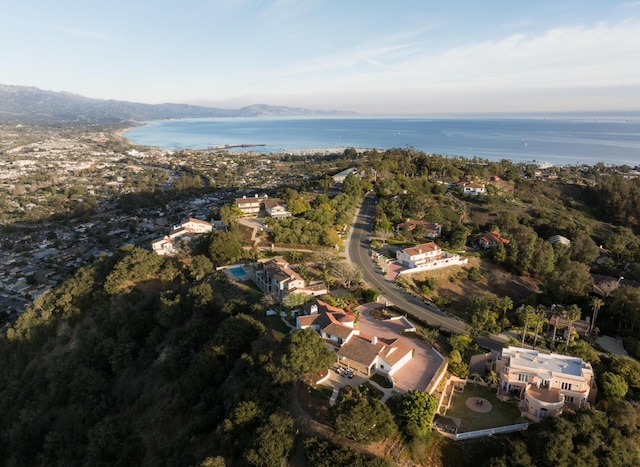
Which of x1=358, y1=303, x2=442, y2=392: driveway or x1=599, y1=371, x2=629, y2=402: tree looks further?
x1=358, y1=303, x2=442, y2=392: driveway

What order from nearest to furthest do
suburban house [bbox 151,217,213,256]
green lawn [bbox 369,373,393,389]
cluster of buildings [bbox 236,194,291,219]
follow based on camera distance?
green lawn [bbox 369,373,393,389] → suburban house [bbox 151,217,213,256] → cluster of buildings [bbox 236,194,291,219]

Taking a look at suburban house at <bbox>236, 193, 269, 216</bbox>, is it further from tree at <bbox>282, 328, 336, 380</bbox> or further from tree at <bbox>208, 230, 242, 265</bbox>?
tree at <bbox>282, 328, 336, 380</bbox>

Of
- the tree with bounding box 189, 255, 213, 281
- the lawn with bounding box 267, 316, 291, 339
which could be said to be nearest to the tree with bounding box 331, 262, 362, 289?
the lawn with bounding box 267, 316, 291, 339

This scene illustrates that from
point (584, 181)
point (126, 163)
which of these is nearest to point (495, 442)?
point (584, 181)

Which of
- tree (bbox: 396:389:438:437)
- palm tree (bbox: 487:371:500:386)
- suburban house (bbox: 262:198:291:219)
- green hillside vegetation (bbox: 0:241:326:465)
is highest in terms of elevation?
suburban house (bbox: 262:198:291:219)

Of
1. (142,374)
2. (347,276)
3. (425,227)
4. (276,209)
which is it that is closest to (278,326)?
(347,276)

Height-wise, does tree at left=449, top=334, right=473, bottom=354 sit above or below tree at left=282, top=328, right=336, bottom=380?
below

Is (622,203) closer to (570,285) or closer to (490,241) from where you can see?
(490,241)
